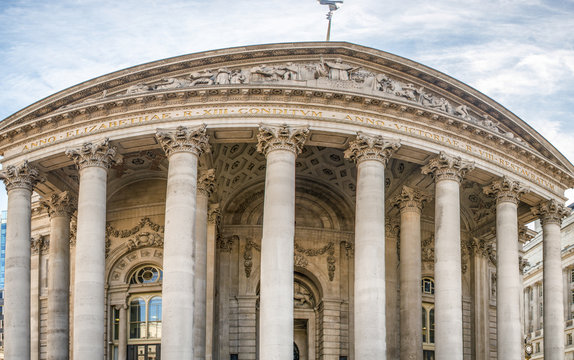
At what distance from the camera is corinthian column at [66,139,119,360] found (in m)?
37.9

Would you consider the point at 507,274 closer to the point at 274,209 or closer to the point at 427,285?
the point at 427,285

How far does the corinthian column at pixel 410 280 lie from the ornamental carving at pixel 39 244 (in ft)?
73.6

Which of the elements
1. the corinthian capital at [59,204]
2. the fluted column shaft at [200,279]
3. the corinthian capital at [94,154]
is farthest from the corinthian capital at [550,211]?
the corinthian capital at [59,204]

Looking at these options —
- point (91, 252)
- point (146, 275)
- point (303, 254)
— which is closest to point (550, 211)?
point (303, 254)

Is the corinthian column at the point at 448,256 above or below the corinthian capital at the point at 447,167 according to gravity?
below

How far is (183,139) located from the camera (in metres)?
39.7

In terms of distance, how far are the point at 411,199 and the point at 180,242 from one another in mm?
13999

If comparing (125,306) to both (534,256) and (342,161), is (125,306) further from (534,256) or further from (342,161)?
(534,256)

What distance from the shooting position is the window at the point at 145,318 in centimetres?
5056

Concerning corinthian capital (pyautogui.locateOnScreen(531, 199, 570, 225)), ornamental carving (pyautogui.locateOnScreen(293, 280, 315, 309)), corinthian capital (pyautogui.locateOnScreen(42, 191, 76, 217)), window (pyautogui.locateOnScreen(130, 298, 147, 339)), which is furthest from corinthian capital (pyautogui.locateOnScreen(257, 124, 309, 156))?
window (pyautogui.locateOnScreen(130, 298, 147, 339))

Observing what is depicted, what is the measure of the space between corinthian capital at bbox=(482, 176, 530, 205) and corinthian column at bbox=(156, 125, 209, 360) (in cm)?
Answer: 1492

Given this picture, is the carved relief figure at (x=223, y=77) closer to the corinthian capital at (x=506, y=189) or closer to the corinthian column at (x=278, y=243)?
the corinthian column at (x=278, y=243)

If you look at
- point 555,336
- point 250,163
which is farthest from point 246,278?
point 555,336

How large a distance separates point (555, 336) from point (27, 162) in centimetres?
2824
